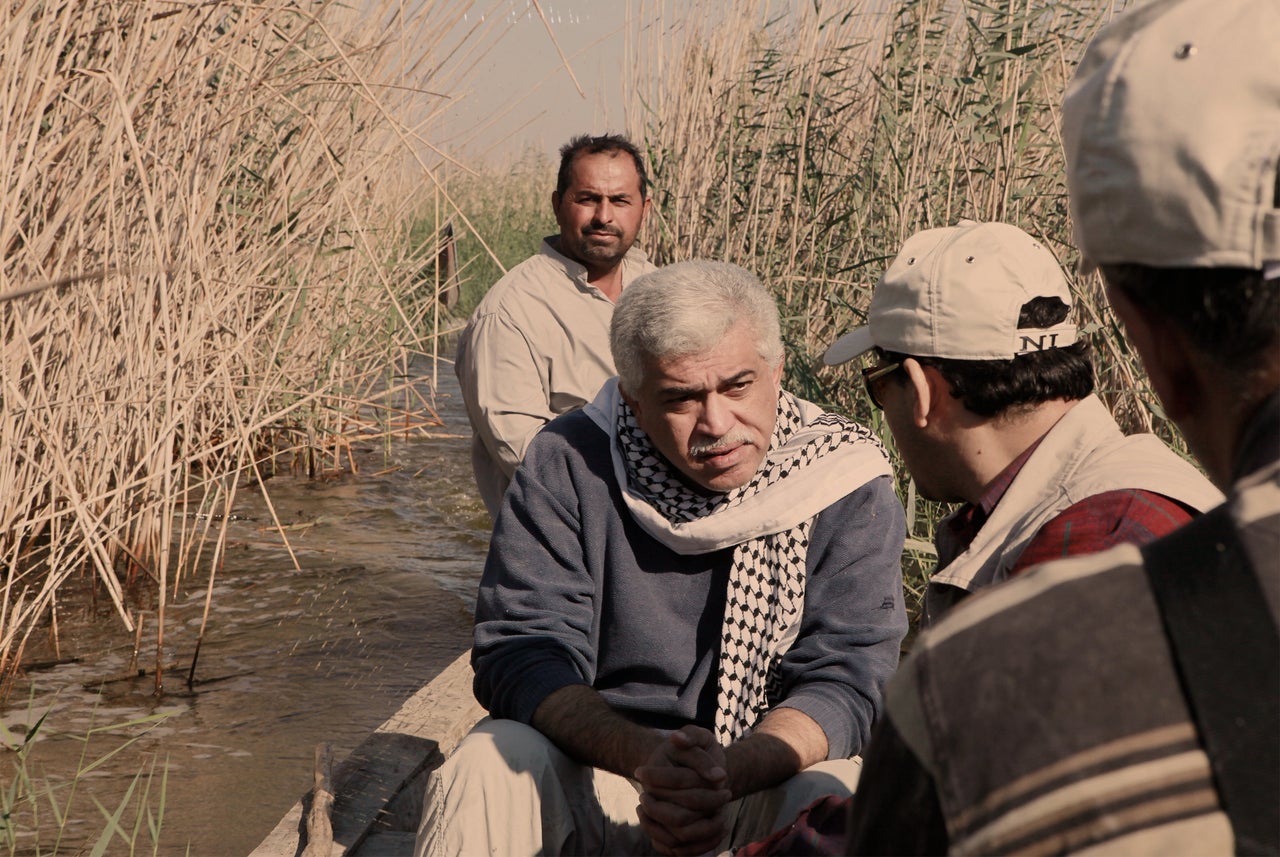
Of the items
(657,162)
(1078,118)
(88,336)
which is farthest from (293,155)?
(1078,118)

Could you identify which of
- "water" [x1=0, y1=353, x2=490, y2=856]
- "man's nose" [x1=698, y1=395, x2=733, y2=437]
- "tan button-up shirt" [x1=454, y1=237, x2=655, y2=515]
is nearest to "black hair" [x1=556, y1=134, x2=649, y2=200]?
"tan button-up shirt" [x1=454, y1=237, x2=655, y2=515]

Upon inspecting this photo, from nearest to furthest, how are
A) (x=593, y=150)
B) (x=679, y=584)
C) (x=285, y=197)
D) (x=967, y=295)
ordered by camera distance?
(x=967, y=295)
(x=679, y=584)
(x=593, y=150)
(x=285, y=197)

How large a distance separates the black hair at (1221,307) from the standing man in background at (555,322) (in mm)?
3401

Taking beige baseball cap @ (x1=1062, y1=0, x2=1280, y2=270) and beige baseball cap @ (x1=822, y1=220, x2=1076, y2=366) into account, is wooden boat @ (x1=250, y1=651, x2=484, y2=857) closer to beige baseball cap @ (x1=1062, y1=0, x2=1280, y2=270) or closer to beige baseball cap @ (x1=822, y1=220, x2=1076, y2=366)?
beige baseball cap @ (x1=822, y1=220, x2=1076, y2=366)

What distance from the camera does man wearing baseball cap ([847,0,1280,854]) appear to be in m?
0.83

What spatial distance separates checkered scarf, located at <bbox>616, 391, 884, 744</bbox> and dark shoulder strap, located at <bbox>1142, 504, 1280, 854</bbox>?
188cm

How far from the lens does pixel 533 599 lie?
109 inches

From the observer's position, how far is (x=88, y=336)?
425cm

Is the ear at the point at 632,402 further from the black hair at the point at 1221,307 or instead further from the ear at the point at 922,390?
the black hair at the point at 1221,307

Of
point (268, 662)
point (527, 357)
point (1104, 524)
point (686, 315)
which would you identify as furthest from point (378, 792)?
point (268, 662)

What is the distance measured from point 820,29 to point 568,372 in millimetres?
2306

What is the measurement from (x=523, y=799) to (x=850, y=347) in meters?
1.05

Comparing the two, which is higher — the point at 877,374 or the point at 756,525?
the point at 877,374

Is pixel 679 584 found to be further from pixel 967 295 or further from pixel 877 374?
pixel 967 295
